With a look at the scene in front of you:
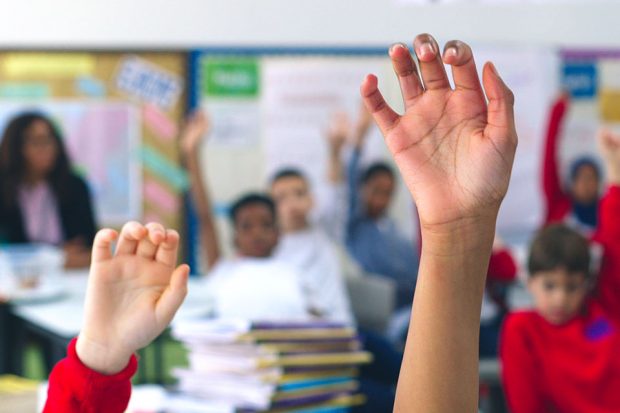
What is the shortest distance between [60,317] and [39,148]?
1.41m

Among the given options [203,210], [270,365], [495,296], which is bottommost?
[495,296]

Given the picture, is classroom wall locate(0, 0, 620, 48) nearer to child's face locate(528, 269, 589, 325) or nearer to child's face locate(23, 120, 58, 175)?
child's face locate(23, 120, 58, 175)

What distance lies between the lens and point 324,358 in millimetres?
1635

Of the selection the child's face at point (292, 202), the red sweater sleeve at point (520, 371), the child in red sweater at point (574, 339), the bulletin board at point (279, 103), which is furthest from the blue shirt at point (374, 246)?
the red sweater sleeve at point (520, 371)

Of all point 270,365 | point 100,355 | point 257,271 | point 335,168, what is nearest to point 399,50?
point 100,355

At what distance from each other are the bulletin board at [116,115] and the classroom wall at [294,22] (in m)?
0.09

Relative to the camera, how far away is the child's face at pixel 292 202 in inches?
152

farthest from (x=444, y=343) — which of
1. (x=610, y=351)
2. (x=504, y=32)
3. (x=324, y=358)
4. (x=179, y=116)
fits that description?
(x=504, y=32)

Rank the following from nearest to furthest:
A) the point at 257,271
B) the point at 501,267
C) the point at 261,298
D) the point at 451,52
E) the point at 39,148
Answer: the point at 451,52
the point at 261,298
the point at 257,271
the point at 501,267
the point at 39,148

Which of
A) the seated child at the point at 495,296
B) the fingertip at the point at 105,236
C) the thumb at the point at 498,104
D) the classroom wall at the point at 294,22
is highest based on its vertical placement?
the classroom wall at the point at 294,22

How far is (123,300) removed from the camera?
1.06m

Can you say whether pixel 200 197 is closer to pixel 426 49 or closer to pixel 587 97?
pixel 587 97

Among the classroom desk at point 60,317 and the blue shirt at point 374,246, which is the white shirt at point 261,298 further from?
the blue shirt at point 374,246

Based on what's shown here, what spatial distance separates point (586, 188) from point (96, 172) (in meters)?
2.46
